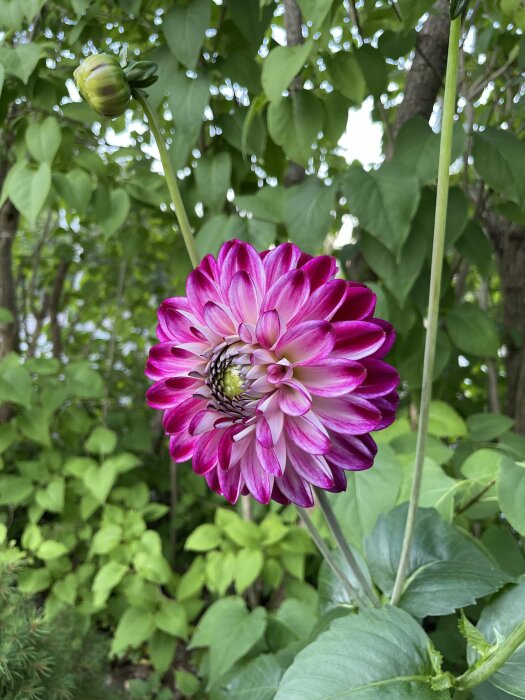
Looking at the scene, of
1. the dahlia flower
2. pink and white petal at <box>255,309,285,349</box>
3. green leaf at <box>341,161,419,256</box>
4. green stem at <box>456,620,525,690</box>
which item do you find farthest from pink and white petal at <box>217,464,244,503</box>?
green leaf at <box>341,161,419,256</box>

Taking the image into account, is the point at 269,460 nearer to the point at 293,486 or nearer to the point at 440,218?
the point at 293,486

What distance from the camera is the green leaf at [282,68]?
0.70 meters

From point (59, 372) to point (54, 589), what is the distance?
40 centimetres

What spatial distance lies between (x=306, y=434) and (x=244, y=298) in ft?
0.34

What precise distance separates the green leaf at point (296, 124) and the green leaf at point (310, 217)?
48 mm

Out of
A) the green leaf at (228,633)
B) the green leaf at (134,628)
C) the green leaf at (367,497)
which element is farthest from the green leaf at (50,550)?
the green leaf at (367,497)

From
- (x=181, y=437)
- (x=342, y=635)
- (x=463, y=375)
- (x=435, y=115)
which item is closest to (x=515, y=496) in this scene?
(x=342, y=635)

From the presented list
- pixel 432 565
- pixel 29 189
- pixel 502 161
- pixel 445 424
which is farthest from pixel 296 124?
pixel 432 565

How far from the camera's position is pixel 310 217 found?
836 millimetres

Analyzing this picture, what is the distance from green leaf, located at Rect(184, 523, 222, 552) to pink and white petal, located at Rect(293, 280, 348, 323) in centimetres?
68

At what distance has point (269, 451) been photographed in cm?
41

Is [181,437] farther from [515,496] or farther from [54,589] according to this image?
[54,589]

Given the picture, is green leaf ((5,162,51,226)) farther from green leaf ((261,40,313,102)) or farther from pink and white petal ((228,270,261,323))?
pink and white petal ((228,270,261,323))

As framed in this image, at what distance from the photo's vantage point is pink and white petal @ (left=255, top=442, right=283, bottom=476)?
40 cm
